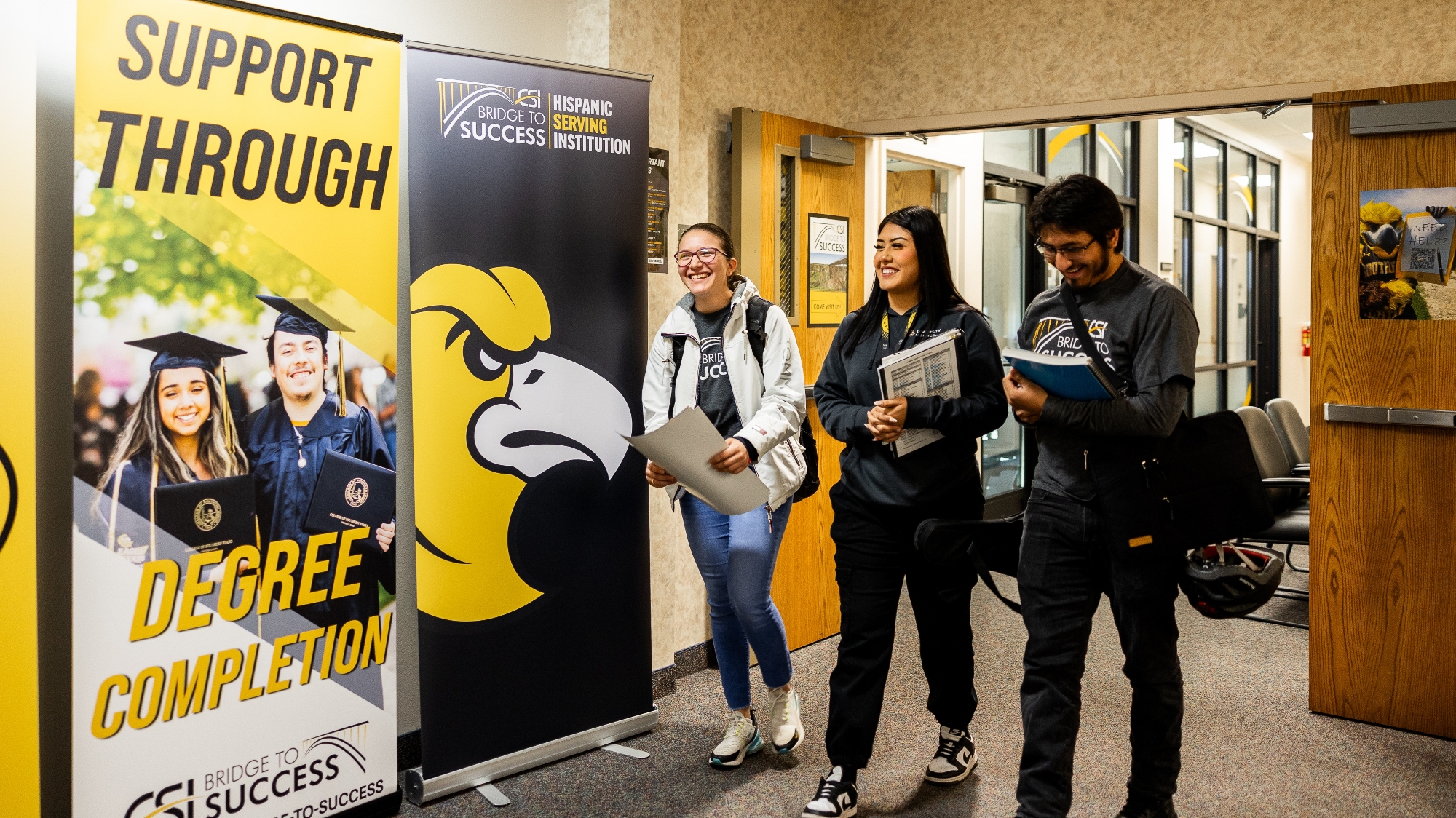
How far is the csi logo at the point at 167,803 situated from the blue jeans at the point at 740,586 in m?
1.34

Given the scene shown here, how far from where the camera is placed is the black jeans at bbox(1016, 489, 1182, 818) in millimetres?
2275

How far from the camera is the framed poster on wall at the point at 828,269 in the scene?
13.6 ft

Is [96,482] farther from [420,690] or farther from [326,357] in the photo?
[420,690]

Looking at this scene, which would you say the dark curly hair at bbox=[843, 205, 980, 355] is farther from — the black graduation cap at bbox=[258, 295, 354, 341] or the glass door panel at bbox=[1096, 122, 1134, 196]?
the glass door panel at bbox=[1096, 122, 1134, 196]

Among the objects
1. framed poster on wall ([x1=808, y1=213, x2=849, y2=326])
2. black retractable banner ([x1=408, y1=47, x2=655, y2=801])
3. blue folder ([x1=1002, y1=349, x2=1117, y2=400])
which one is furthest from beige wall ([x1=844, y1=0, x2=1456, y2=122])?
blue folder ([x1=1002, y1=349, x2=1117, y2=400])

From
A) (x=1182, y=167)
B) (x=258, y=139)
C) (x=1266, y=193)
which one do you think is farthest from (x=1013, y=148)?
(x=258, y=139)

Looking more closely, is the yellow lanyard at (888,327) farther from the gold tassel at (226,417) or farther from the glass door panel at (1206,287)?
the glass door panel at (1206,287)

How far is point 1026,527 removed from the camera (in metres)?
2.41

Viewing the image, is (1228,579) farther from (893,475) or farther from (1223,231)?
(1223,231)

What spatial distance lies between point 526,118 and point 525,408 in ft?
2.57

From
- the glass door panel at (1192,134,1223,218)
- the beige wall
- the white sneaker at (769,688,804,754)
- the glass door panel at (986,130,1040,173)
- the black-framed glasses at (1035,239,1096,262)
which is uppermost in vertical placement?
the glass door panel at (1192,134,1223,218)

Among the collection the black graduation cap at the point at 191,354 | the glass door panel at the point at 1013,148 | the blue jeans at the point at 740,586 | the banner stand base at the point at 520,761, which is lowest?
the banner stand base at the point at 520,761

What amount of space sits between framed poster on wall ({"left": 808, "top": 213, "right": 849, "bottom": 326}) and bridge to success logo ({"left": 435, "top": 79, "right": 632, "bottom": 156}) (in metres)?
1.24

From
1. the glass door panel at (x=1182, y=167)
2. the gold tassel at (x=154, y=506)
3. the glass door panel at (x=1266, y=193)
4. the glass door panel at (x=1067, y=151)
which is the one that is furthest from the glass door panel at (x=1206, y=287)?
the gold tassel at (x=154, y=506)
